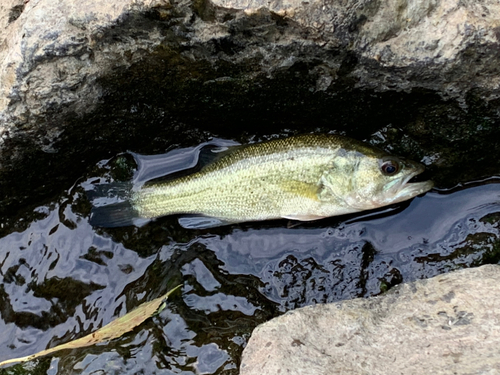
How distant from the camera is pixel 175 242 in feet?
12.7

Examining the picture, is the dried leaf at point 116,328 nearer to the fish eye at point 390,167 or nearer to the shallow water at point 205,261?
the shallow water at point 205,261

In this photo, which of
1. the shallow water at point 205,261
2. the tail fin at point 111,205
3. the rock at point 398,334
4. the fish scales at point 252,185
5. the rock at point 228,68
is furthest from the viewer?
the tail fin at point 111,205

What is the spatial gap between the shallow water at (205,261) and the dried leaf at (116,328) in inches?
2.4

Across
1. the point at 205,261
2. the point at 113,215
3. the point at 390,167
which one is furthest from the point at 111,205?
the point at 390,167

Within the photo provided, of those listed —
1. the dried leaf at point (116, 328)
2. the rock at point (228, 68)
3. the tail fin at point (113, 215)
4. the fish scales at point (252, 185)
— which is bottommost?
the dried leaf at point (116, 328)

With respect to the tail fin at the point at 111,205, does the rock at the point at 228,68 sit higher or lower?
higher

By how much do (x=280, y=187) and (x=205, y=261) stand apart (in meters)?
0.97

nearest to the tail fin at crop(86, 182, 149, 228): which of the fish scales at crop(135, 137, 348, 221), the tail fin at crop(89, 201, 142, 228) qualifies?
the tail fin at crop(89, 201, 142, 228)

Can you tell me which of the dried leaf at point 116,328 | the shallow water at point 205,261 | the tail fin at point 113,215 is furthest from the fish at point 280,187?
the dried leaf at point 116,328

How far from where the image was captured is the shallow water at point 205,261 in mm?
3588

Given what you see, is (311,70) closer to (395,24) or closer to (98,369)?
(395,24)

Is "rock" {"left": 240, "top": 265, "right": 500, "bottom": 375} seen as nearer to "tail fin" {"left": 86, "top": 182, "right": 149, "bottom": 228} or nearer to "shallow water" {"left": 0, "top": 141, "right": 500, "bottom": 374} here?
"shallow water" {"left": 0, "top": 141, "right": 500, "bottom": 374}

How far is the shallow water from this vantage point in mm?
3588

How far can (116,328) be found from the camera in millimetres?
3412
